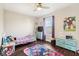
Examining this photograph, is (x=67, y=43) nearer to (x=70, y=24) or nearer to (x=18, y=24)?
(x=70, y=24)

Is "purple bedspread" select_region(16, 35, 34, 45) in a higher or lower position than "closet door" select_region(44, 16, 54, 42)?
lower

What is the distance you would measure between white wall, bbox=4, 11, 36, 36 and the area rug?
22 cm

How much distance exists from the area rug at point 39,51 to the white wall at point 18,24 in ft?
0.74

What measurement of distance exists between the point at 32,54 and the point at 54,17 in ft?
2.03

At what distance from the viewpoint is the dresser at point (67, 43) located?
4.25ft

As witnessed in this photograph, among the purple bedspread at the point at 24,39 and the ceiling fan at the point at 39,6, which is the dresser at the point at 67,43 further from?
the ceiling fan at the point at 39,6

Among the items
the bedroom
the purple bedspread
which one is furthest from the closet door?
the purple bedspread

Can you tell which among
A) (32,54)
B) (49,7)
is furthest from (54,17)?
(32,54)

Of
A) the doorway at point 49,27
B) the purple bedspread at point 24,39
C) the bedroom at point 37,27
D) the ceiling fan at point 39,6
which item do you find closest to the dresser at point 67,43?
the bedroom at point 37,27

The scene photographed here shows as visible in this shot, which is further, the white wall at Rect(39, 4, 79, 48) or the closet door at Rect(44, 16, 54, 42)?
the closet door at Rect(44, 16, 54, 42)

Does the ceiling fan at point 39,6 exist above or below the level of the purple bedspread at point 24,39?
above

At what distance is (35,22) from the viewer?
4.52 ft

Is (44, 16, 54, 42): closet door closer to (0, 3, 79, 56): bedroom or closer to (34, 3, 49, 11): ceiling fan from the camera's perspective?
(0, 3, 79, 56): bedroom

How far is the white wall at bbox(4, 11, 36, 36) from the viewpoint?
4.25 ft
